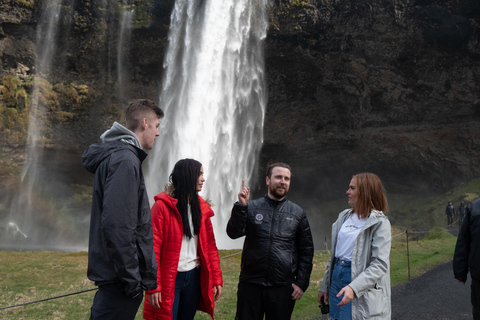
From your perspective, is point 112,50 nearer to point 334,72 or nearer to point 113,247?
point 334,72

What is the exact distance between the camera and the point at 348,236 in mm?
4094

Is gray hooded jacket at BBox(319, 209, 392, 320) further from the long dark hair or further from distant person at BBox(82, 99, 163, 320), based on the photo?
distant person at BBox(82, 99, 163, 320)

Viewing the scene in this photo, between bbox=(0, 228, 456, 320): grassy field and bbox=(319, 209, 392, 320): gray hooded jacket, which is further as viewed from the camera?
bbox=(0, 228, 456, 320): grassy field

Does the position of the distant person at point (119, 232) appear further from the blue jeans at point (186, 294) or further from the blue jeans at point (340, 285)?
the blue jeans at point (340, 285)

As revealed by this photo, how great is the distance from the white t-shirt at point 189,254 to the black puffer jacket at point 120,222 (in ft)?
2.97

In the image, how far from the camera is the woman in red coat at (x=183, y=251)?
386 centimetres

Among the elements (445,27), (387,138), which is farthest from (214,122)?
(445,27)

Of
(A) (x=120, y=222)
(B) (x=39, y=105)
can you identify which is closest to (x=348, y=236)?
(A) (x=120, y=222)

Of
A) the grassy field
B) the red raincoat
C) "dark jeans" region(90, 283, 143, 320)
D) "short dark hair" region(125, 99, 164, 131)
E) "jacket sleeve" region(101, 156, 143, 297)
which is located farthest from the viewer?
the grassy field

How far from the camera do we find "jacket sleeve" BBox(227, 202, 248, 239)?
4262mm

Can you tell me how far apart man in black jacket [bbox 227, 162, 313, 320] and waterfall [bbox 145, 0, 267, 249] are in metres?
23.7

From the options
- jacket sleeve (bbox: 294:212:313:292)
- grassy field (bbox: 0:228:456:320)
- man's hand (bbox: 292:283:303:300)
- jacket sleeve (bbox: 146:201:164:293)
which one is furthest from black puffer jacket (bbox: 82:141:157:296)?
grassy field (bbox: 0:228:456:320)

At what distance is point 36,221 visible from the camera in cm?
3384

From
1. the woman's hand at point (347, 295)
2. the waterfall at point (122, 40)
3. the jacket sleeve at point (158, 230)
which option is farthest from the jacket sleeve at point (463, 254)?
the waterfall at point (122, 40)
